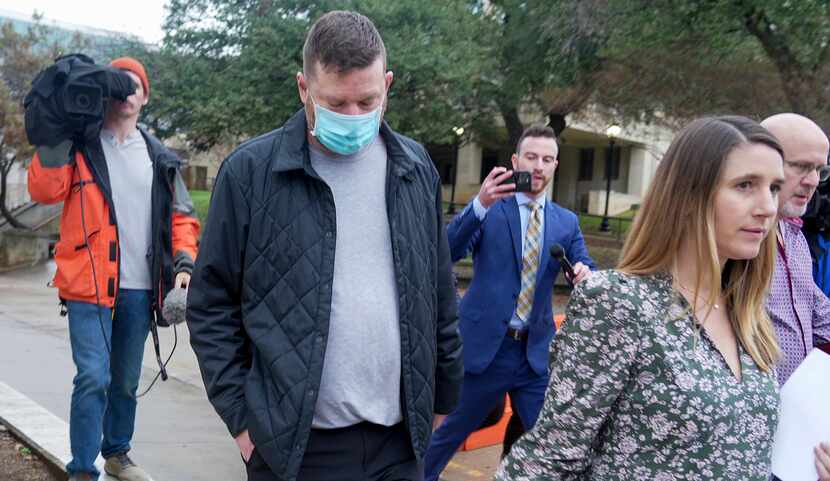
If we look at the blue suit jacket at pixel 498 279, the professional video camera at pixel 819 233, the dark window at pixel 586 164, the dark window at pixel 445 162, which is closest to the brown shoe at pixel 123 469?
the blue suit jacket at pixel 498 279

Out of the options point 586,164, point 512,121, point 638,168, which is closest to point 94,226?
point 512,121

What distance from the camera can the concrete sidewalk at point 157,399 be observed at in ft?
17.7

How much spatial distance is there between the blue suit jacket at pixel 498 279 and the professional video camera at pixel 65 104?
1.85m

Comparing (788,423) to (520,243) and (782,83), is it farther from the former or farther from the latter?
(782,83)

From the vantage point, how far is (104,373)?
13.8ft

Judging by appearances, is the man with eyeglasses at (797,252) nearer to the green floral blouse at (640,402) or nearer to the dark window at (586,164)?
the green floral blouse at (640,402)

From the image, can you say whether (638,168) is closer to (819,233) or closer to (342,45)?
(819,233)

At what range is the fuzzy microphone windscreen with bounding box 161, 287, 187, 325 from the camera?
3.91 m

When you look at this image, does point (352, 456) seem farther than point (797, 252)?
No

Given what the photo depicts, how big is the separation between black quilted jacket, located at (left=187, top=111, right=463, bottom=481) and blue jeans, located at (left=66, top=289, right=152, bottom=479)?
178 centimetres

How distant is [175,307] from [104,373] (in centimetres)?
61

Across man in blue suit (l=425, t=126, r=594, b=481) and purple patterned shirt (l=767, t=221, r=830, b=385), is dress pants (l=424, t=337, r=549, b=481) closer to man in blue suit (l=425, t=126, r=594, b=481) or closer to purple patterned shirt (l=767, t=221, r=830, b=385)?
man in blue suit (l=425, t=126, r=594, b=481)

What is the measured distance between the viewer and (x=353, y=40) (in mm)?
2535

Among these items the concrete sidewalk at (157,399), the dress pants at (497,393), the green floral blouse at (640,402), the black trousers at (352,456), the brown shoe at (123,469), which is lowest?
the concrete sidewalk at (157,399)
